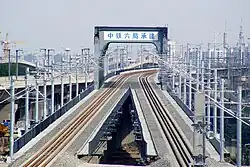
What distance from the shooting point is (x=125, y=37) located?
116ft

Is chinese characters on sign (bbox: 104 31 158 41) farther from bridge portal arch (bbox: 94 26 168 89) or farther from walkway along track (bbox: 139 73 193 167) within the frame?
walkway along track (bbox: 139 73 193 167)

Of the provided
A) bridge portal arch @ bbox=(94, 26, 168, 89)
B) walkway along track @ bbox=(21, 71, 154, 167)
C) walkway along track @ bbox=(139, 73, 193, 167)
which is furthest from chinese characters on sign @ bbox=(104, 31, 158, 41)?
walkway along track @ bbox=(21, 71, 154, 167)

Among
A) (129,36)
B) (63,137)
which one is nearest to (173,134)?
(63,137)

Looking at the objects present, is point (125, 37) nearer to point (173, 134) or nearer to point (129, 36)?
point (129, 36)

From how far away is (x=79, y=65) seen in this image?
3181 cm

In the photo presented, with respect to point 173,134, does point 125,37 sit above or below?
above

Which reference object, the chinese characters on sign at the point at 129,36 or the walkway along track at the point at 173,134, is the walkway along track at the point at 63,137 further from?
the chinese characters on sign at the point at 129,36

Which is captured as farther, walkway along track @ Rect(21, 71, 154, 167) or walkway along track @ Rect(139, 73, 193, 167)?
walkway along track @ Rect(139, 73, 193, 167)

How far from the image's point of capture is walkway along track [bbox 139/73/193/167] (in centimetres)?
1558

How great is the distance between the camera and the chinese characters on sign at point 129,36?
35281 mm

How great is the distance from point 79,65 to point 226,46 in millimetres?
31698

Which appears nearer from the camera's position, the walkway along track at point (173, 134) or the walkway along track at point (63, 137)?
the walkway along track at point (63, 137)

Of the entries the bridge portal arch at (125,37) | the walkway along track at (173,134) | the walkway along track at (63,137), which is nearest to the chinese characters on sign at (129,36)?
the bridge portal arch at (125,37)

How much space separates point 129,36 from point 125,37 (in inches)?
12.9
